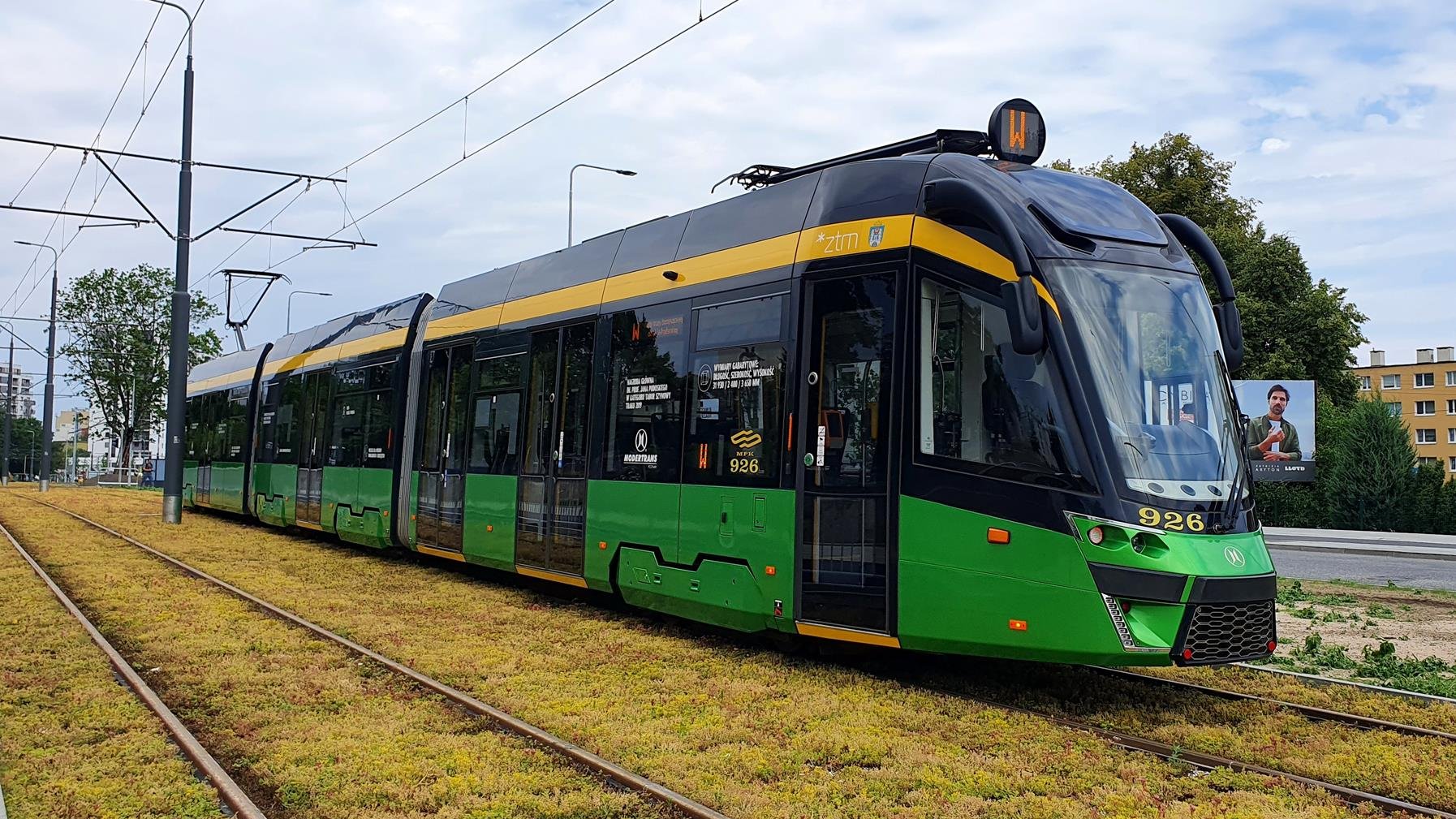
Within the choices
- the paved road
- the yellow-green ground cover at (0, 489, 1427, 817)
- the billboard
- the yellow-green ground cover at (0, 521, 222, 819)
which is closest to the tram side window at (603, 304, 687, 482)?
the yellow-green ground cover at (0, 489, 1427, 817)

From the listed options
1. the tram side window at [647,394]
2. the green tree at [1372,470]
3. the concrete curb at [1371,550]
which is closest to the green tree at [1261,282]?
the green tree at [1372,470]

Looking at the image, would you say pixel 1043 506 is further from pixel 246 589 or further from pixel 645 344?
pixel 246 589

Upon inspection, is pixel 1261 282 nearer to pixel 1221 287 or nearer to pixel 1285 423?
pixel 1285 423

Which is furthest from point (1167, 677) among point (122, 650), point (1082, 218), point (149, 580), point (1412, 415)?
point (1412, 415)

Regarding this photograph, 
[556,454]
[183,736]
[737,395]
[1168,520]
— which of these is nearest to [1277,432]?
[556,454]

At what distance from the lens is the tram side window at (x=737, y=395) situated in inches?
364

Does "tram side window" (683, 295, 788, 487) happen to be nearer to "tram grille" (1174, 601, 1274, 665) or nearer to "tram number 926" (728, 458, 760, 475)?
"tram number 926" (728, 458, 760, 475)

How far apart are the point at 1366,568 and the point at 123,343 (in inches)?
2587

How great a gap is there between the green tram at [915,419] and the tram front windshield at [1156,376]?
0.06 ft

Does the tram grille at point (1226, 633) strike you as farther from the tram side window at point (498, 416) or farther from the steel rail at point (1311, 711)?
Result: the tram side window at point (498, 416)

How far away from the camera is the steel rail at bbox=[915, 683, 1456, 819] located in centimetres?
556

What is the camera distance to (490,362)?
14133 millimetres

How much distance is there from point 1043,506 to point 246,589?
9.60 metres

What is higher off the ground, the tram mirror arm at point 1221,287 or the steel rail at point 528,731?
the tram mirror arm at point 1221,287
